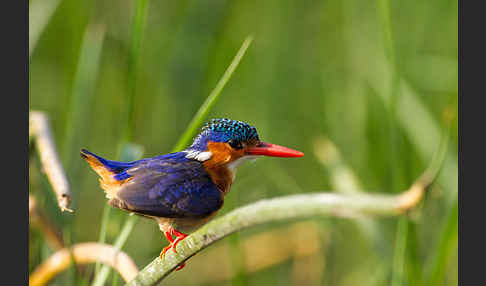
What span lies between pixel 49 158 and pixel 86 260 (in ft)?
1.07

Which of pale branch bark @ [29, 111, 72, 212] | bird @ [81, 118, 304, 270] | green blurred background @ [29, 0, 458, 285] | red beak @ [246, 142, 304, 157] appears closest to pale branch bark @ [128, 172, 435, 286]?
bird @ [81, 118, 304, 270]

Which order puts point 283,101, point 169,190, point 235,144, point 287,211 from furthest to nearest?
point 283,101 < point 235,144 < point 169,190 < point 287,211

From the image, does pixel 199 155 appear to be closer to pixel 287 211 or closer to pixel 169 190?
pixel 169 190

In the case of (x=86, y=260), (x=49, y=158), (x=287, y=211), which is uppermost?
(x=287, y=211)

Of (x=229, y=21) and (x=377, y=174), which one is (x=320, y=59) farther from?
(x=377, y=174)

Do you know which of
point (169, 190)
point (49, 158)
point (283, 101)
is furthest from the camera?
point (283, 101)

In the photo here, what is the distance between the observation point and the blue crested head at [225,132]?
138 centimetres

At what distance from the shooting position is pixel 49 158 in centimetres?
154

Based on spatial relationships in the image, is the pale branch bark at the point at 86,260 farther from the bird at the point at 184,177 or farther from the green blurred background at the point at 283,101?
the green blurred background at the point at 283,101

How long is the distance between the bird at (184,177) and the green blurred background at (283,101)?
1.04m

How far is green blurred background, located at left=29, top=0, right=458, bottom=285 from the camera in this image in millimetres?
3064

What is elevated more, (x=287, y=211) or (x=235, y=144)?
(x=287, y=211)

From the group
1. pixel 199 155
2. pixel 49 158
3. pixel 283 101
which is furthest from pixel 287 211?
pixel 283 101

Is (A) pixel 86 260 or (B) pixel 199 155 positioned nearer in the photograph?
(B) pixel 199 155
